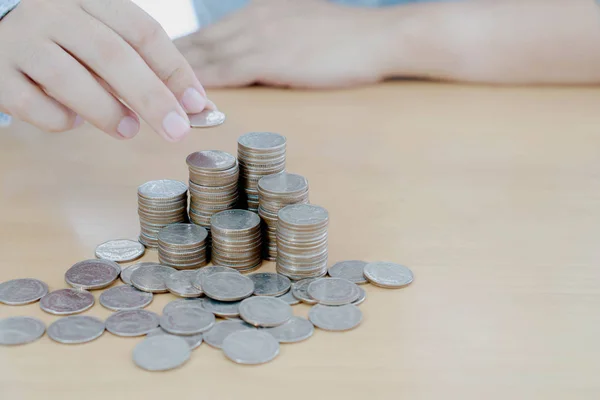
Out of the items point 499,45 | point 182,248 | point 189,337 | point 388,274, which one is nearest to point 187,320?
point 189,337

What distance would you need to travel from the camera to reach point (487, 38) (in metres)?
1.61

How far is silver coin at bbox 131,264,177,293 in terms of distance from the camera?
0.86 metres

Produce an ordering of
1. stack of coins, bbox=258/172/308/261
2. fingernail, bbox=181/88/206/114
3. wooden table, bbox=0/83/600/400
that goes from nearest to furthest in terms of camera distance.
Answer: wooden table, bbox=0/83/600/400 → stack of coins, bbox=258/172/308/261 → fingernail, bbox=181/88/206/114

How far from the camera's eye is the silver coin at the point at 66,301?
814 mm

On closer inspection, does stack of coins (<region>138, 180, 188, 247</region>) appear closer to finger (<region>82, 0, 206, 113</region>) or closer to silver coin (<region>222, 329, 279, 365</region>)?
finger (<region>82, 0, 206, 113</region>)

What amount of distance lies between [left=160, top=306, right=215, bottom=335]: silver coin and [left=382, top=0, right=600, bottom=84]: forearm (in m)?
0.92

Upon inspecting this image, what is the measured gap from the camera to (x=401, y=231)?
102cm

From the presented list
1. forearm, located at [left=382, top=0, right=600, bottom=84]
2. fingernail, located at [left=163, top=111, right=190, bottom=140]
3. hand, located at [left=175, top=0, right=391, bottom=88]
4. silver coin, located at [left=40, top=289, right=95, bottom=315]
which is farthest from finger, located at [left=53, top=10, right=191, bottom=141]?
forearm, located at [left=382, top=0, right=600, bottom=84]

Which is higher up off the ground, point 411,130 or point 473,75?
point 473,75

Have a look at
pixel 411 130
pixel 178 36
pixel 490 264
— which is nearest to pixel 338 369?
pixel 490 264

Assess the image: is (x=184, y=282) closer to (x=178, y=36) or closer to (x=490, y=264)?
(x=490, y=264)

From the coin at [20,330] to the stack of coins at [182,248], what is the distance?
18cm

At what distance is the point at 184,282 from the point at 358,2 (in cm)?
109

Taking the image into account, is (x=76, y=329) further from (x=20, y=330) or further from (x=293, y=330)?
(x=293, y=330)
